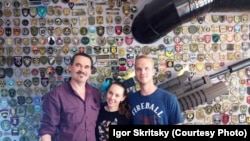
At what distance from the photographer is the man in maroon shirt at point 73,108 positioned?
1.15m

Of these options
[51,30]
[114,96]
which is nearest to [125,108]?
[114,96]

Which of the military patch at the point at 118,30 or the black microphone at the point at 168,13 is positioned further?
the military patch at the point at 118,30

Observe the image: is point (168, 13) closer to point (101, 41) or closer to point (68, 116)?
point (101, 41)

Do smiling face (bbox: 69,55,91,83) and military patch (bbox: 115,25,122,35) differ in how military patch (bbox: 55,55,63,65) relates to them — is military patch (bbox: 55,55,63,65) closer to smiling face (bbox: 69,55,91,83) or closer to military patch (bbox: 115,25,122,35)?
smiling face (bbox: 69,55,91,83)

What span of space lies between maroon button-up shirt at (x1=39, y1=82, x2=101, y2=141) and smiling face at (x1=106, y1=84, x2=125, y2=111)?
0.06 meters

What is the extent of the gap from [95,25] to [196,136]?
568 millimetres

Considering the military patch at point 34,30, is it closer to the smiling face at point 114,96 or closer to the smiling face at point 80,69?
the smiling face at point 80,69

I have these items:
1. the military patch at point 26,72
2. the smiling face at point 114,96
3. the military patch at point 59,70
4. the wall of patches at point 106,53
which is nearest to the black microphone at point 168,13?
the wall of patches at point 106,53

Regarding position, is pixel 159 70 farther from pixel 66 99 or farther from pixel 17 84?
pixel 17 84

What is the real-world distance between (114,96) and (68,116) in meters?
0.18

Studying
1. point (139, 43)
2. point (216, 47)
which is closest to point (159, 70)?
point (139, 43)

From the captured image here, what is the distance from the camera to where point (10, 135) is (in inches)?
47.2

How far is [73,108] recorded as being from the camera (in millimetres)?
1150

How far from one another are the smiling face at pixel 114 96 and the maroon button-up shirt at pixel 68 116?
58mm
